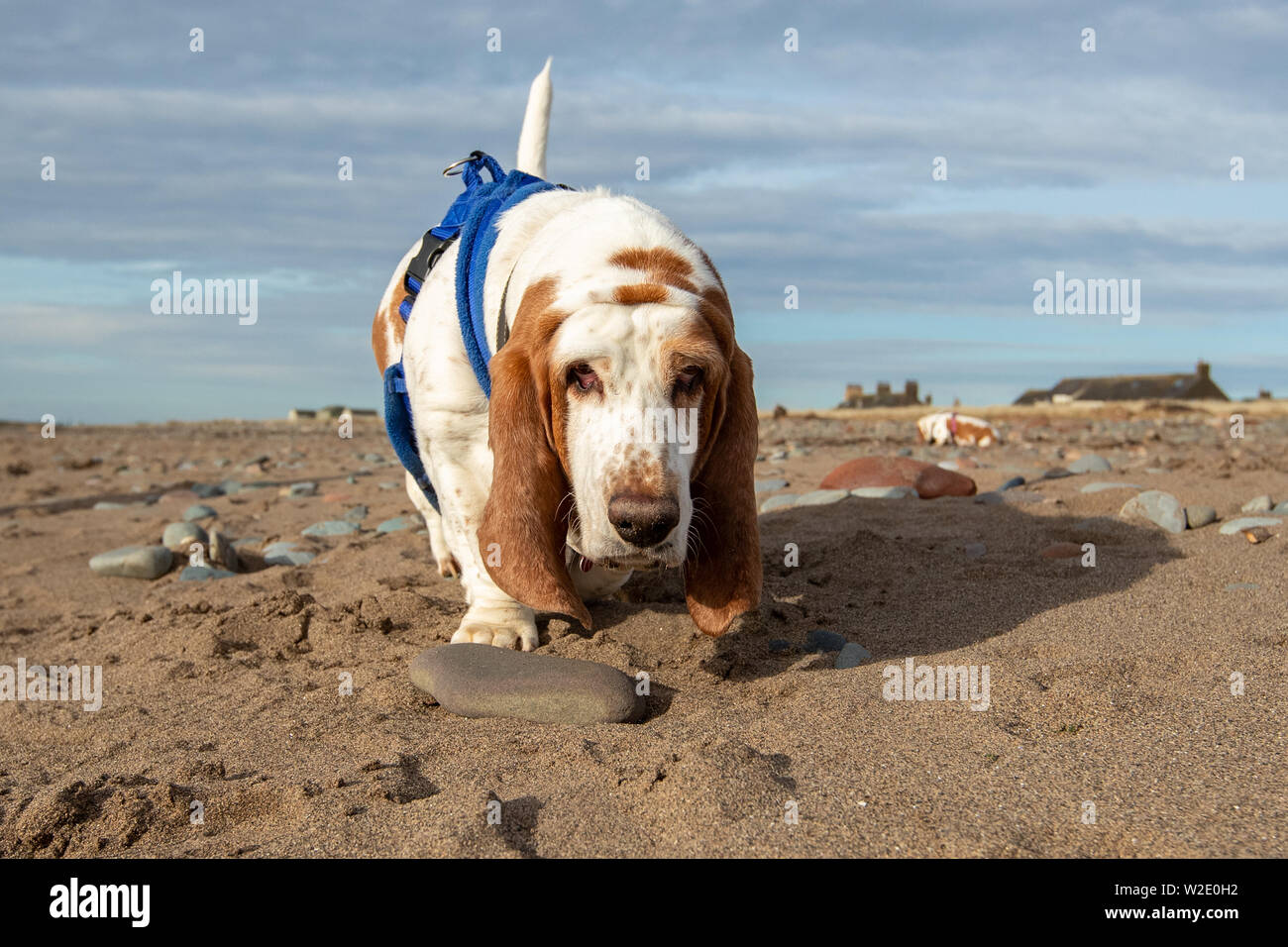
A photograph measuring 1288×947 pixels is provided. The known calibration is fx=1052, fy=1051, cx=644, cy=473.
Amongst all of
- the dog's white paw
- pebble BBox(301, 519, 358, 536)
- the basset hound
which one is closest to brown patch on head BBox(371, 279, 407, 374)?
the basset hound

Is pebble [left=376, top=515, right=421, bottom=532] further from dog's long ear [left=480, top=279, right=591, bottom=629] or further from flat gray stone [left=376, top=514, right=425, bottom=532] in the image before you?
dog's long ear [left=480, top=279, right=591, bottom=629]


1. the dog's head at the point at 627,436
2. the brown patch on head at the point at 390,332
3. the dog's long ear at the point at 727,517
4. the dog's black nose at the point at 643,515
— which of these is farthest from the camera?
the brown patch on head at the point at 390,332

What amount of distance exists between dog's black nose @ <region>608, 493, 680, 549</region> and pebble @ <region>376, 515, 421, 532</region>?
15.0 ft

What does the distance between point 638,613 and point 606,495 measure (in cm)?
160

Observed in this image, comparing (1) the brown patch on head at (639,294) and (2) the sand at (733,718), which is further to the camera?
(1) the brown patch on head at (639,294)

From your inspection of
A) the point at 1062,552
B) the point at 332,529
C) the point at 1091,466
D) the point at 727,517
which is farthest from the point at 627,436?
the point at 1091,466

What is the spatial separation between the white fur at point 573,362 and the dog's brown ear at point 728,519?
26 cm

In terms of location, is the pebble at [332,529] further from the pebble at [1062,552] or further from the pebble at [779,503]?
the pebble at [1062,552]

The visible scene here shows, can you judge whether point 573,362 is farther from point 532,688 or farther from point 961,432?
point 961,432

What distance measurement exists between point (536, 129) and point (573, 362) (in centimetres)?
282

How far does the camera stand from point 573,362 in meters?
3.15

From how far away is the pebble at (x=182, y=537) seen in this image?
21.7ft

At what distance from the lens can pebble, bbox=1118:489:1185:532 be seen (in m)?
5.70

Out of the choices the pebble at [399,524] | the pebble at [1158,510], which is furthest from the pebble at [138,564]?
the pebble at [1158,510]
